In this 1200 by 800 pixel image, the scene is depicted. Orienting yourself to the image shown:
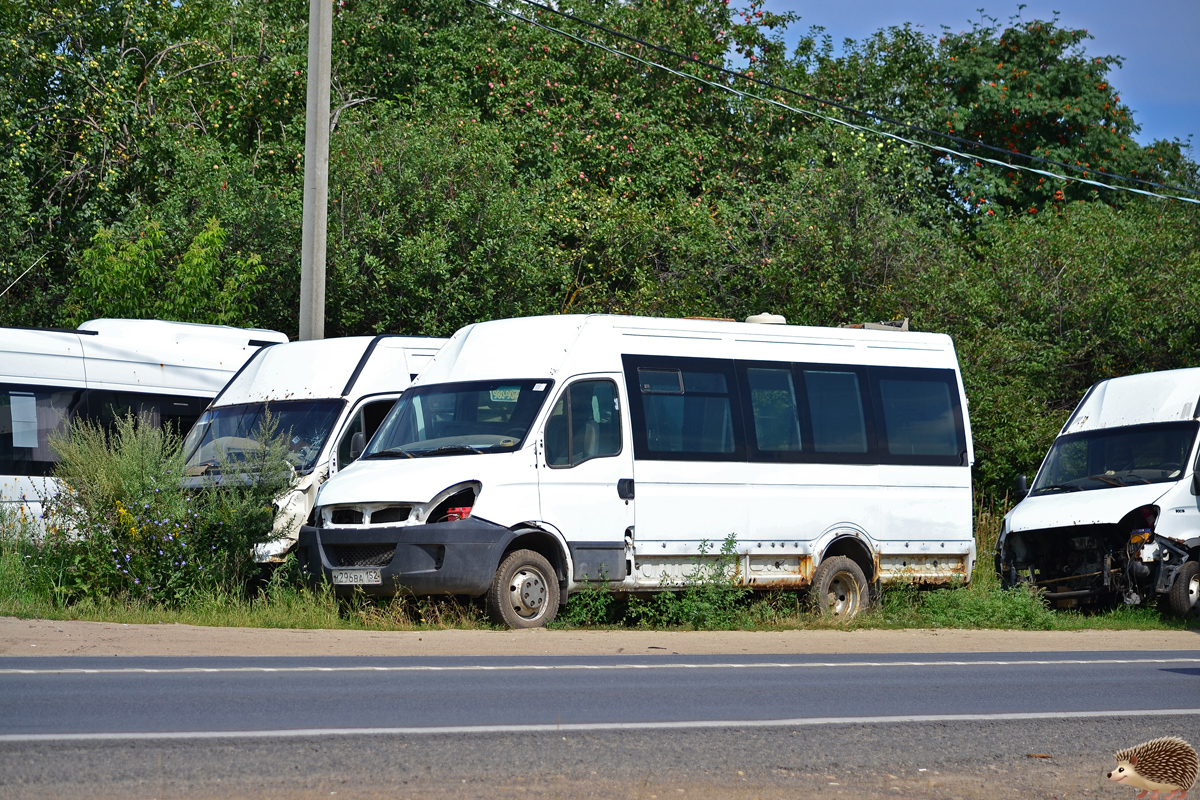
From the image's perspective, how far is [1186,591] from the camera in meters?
16.0

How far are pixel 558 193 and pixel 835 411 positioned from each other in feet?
36.2

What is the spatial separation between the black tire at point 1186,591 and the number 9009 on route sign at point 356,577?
9.08 metres

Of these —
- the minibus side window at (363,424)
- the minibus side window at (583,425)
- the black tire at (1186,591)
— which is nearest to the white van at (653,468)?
the minibus side window at (583,425)

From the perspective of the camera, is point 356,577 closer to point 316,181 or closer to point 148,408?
point 148,408

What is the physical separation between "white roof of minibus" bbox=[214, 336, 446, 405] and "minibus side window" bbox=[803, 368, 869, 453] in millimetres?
4313

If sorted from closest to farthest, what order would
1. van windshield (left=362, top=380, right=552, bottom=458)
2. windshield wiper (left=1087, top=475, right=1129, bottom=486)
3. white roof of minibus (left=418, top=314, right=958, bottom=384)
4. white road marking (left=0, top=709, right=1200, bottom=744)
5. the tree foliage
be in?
white road marking (left=0, top=709, right=1200, bottom=744) < van windshield (left=362, top=380, right=552, bottom=458) < white roof of minibus (left=418, top=314, right=958, bottom=384) < windshield wiper (left=1087, top=475, right=1129, bottom=486) < the tree foliage

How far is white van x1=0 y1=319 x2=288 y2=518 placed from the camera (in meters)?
15.9

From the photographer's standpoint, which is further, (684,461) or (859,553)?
(859,553)

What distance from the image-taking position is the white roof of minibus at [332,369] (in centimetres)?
1515

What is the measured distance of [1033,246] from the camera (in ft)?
77.2

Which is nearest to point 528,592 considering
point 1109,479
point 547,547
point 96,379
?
point 547,547

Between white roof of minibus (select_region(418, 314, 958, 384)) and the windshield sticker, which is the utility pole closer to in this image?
white roof of minibus (select_region(418, 314, 958, 384))

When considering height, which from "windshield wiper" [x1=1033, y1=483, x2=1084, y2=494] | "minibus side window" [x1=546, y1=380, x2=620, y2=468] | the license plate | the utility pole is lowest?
the license plate

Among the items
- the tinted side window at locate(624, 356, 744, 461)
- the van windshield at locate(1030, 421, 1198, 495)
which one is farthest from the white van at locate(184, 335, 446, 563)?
the van windshield at locate(1030, 421, 1198, 495)
